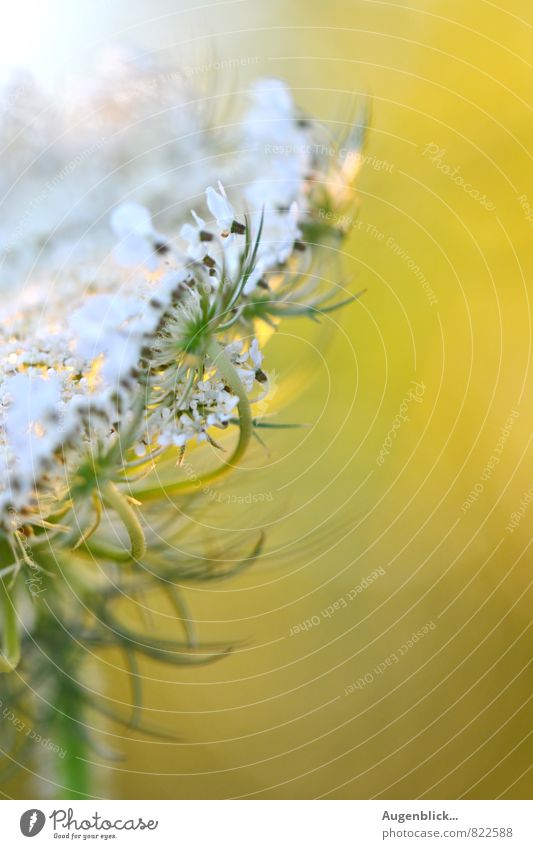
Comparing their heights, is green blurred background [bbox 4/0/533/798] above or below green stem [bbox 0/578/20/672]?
above

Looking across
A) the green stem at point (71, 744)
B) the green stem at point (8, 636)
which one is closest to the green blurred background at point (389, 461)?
the green stem at point (71, 744)

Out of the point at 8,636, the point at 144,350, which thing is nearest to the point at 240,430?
the point at 144,350

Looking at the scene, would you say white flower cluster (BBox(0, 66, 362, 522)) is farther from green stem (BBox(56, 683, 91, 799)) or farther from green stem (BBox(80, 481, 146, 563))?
→ green stem (BBox(56, 683, 91, 799))
